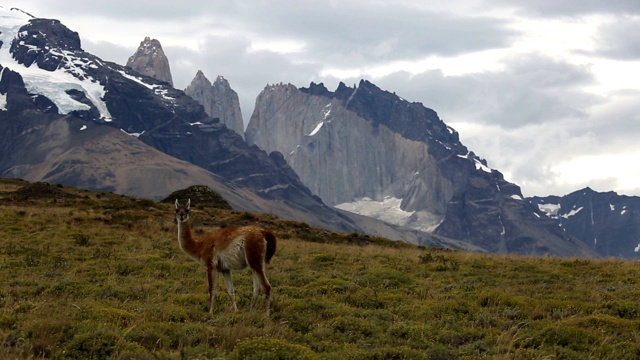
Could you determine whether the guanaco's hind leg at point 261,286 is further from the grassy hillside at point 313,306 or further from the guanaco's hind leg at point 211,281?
the guanaco's hind leg at point 211,281

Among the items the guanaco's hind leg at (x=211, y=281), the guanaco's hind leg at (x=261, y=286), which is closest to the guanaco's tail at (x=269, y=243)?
the guanaco's hind leg at (x=261, y=286)

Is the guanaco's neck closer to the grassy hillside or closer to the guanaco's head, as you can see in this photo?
the guanaco's head

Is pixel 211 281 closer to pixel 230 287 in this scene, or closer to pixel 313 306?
pixel 230 287

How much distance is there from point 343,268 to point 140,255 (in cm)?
882

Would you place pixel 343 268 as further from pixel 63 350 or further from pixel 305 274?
pixel 63 350

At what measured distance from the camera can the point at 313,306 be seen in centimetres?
1916

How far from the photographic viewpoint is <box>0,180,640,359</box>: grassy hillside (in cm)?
1440

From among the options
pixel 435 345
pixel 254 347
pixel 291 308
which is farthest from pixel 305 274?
pixel 254 347

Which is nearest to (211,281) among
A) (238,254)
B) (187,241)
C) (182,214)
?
(238,254)

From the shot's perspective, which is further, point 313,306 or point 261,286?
point 313,306

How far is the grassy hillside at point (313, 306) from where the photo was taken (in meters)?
14.4

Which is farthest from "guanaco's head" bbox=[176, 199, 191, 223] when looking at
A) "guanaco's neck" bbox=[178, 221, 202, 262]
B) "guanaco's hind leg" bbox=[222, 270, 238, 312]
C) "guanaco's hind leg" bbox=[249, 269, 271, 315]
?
"guanaco's hind leg" bbox=[249, 269, 271, 315]

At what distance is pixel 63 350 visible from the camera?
13.3 metres

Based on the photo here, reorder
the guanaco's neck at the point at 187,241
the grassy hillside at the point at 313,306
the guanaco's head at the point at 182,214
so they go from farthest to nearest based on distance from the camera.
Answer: the guanaco's neck at the point at 187,241 < the guanaco's head at the point at 182,214 < the grassy hillside at the point at 313,306
